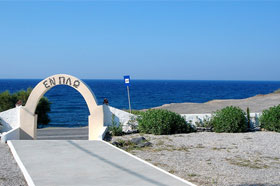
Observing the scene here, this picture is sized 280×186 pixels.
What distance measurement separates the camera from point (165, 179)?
894cm

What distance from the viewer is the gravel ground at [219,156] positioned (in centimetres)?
959

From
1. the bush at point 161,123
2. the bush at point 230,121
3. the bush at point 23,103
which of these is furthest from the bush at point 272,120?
the bush at point 23,103

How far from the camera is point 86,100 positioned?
17.2 m

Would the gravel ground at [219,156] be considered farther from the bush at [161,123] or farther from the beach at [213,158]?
the bush at [161,123]

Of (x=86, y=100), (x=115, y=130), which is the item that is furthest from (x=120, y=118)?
(x=86, y=100)

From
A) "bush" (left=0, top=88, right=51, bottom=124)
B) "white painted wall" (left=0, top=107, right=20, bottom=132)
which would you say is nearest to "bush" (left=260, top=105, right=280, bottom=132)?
"white painted wall" (left=0, top=107, right=20, bottom=132)

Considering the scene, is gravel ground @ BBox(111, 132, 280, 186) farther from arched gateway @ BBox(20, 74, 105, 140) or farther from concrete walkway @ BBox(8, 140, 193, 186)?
arched gateway @ BBox(20, 74, 105, 140)

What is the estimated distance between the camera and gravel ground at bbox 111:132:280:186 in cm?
959

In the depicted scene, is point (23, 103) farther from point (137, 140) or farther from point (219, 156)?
point (219, 156)

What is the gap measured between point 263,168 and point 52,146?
24.1ft

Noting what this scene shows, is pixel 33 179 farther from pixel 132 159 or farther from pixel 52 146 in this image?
pixel 52 146

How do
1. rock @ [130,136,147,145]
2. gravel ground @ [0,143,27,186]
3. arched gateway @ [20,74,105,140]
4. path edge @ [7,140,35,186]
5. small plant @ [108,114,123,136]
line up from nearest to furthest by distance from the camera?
path edge @ [7,140,35,186]
gravel ground @ [0,143,27,186]
rock @ [130,136,147,145]
small plant @ [108,114,123,136]
arched gateway @ [20,74,105,140]

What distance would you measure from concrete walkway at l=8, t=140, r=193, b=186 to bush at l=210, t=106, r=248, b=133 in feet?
19.7

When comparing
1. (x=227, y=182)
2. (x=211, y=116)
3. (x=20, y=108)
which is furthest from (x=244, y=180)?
(x=20, y=108)
